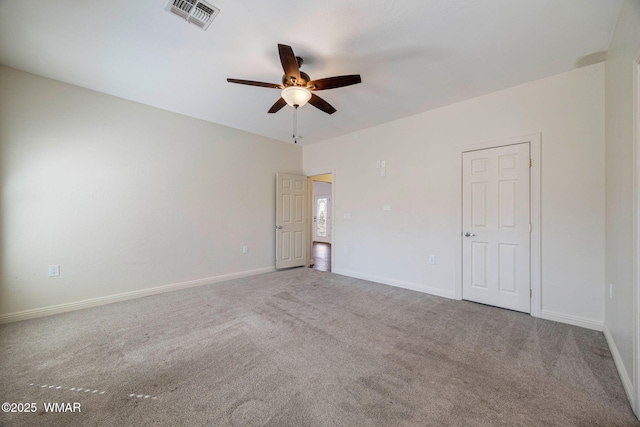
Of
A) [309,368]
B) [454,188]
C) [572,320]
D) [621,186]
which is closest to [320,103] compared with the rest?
[454,188]

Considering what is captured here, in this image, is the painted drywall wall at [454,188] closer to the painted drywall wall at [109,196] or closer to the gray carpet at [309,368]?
the gray carpet at [309,368]

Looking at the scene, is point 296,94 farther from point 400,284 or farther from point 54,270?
point 54,270

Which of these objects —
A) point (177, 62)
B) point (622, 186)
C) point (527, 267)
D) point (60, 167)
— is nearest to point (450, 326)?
point (527, 267)

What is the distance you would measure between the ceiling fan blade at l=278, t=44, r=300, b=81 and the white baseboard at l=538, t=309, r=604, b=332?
356 cm

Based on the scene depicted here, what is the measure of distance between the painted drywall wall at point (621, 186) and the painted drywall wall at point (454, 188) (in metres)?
0.18

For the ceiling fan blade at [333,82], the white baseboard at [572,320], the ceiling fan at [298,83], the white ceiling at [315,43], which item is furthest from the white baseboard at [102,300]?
the white baseboard at [572,320]

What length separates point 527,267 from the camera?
273cm

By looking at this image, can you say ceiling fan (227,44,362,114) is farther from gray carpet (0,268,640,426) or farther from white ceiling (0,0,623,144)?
gray carpet (0,268,640,426)

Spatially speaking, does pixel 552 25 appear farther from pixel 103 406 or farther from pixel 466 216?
pixel 103 406

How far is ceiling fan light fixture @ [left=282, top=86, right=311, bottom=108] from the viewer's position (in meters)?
2.24

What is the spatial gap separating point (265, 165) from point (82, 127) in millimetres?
2581

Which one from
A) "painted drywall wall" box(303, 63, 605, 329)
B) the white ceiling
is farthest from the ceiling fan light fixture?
"painted drywall wall" box(303, 63, 605, 329)

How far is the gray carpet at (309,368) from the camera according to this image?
138cm

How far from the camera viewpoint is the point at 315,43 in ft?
6.95
